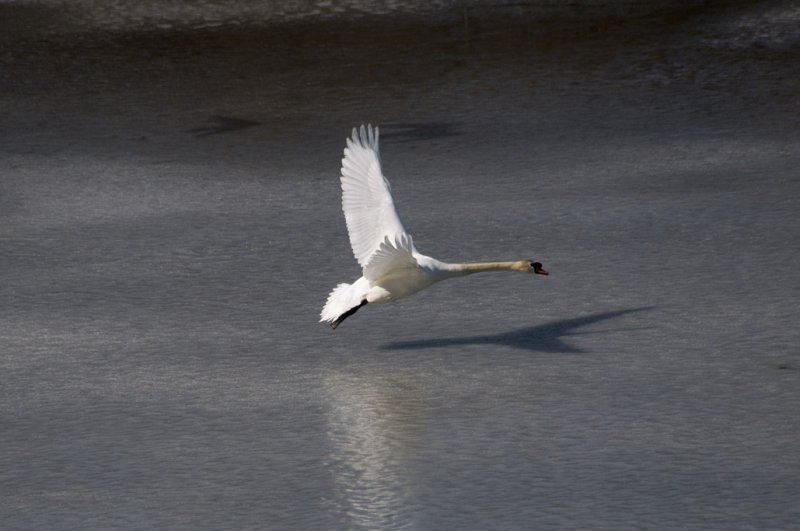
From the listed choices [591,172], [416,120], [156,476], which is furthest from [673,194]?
[156,476]

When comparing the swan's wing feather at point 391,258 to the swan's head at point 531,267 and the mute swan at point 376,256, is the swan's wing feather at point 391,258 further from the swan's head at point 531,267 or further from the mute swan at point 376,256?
the swan's head at point 531,267

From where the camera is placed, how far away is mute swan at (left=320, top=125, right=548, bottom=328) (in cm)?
603

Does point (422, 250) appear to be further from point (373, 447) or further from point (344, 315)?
point (373, 447)

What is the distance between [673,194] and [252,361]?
9.97 ft

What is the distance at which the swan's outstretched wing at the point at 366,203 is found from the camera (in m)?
6.43

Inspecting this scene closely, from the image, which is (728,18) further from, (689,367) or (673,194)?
(689,367)

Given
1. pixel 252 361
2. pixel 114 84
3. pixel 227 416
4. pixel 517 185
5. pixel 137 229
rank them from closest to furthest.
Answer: pixel 227 416
pixel 252 361
pixel 137 229
pixel 517 185
pixel 114 84

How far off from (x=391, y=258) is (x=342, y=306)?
0.29m

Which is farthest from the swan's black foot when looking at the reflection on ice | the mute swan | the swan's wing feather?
the reflection on ice

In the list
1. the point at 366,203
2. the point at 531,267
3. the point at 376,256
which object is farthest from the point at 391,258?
the point at 366,203

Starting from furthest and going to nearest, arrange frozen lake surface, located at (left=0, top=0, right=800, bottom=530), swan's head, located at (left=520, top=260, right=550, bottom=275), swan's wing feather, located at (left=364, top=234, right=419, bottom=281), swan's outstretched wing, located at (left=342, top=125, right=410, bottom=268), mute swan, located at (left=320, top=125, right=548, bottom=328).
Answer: swan's outstretched wing, located at (left=342, top=125, right=410, bottom=268), swan's head, located at (left=520, top=260, right=550, bottom=275), mute swan, located at (left=320, top=125, right=548, bottom=328), swan's wing feather, located at (left=364, top=234, right=419, bottom=281), frozen lake surface, located at (left=0, top=0, right=800, bottom=530)

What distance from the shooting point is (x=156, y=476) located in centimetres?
479

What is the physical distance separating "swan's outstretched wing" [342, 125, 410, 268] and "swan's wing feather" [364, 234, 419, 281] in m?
0.18

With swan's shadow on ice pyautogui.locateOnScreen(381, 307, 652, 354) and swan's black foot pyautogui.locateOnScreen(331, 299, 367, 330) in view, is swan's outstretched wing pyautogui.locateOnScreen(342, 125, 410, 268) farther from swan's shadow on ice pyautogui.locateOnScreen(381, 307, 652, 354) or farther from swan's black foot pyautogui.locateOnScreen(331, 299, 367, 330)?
swan's shadow on ice pyautogui.locateOnScreen(381, 307, 652, 354)
